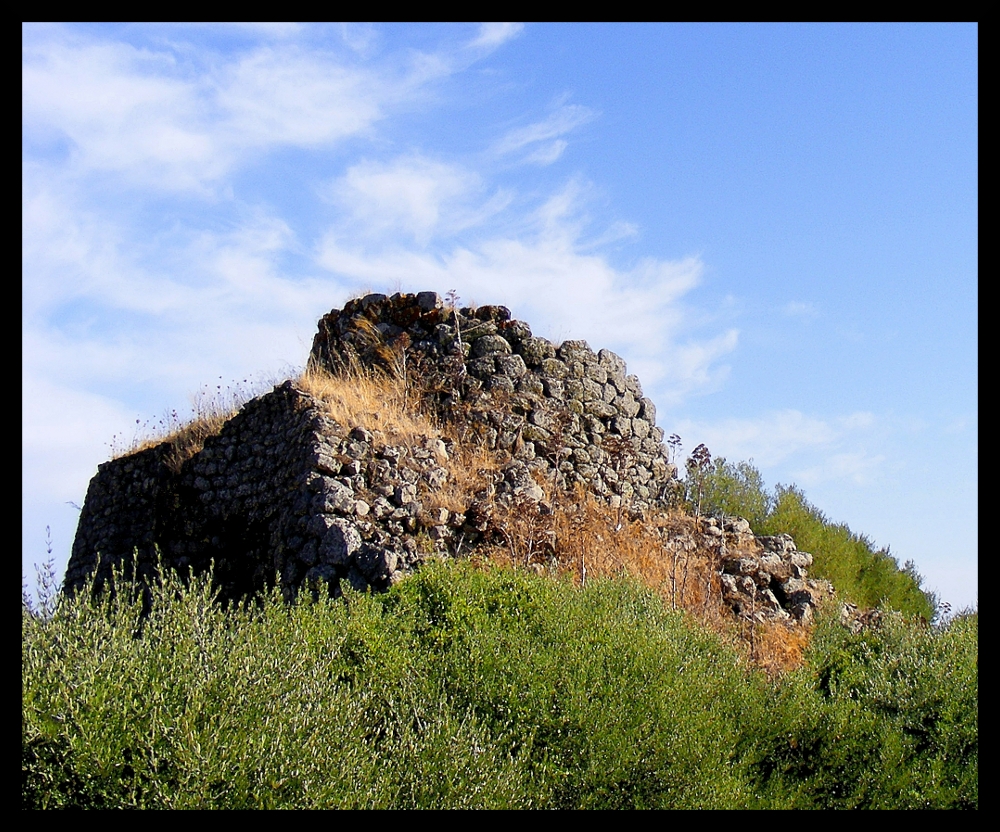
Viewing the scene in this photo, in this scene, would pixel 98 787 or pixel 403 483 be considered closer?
pixel 98 787

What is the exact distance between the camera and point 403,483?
34.0 ft

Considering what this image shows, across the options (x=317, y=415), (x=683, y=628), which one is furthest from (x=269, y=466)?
(x=683, y=628)

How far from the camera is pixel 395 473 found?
1052 centimetres

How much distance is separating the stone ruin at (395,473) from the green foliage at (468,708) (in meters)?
1.76

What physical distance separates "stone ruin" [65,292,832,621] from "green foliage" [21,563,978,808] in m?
1.76

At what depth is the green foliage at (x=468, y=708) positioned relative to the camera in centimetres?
436

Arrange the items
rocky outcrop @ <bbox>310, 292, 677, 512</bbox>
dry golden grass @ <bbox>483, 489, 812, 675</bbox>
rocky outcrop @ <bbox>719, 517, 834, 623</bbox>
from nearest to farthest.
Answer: dry golden grass @ <bbox>483, 489, 812, 675</bbox> < rocky outcrop @ <bbox>719, 517, 834, 623</bbox> < rocky outcrop @ <bbox>310, 292, 677, 512</bbox>

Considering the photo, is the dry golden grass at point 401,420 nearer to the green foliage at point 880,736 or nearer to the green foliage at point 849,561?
the green foliage at point 880,736

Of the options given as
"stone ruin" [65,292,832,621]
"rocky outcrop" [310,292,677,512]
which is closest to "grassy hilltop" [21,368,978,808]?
"stone ruin" [65,292,832,621]

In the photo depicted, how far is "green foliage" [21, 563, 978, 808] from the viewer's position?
436 cm

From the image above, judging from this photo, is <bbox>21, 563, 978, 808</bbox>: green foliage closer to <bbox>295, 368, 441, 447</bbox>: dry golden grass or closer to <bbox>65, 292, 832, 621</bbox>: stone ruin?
<bbox>65, 292, 832, 621</bbox>: stone ruin
